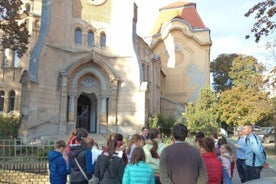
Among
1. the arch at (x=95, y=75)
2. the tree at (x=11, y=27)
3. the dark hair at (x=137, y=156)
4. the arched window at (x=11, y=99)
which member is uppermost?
the tree at (x=11, y=27)

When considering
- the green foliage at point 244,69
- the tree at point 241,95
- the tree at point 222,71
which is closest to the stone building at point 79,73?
the tree at point 241,95

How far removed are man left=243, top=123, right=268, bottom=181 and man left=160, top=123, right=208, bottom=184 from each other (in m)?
3.72

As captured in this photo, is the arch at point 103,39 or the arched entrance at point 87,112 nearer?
the arch at point 103,39

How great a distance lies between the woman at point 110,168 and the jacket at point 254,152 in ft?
11.9

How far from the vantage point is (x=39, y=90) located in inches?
813

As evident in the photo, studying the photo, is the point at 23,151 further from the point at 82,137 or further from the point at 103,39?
the point at 103,39

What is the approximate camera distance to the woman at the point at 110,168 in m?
5.25

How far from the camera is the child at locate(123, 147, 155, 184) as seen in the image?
468cm

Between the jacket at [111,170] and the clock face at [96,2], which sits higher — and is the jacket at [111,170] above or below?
below

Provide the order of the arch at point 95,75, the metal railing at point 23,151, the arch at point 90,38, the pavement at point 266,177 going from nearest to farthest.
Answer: the pavement at point 266,177, the metal railing at point 23,151, the arch at point 95,75, the arch at point 90,38

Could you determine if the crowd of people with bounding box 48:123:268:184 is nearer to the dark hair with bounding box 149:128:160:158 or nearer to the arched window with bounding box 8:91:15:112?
the dark hair with bounding box 149:128:160:158

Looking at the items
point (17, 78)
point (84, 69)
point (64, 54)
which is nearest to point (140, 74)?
point (84, 69)

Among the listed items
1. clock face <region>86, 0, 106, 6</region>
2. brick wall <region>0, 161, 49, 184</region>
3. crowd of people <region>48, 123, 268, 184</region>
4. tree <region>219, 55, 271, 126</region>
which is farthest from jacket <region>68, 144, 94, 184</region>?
tree <region>219, 55, 271, 126</region>

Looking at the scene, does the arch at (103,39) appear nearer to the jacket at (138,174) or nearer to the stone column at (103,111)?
the stone column at (103,111)
